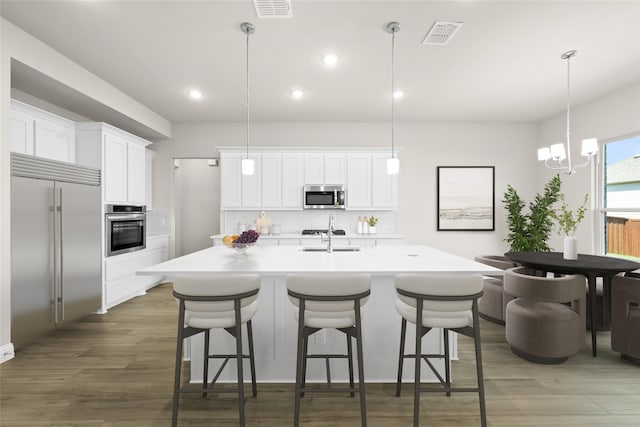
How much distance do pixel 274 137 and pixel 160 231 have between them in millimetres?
2610

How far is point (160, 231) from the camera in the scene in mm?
5750

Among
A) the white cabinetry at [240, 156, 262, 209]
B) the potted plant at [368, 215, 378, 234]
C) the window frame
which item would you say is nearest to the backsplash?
the potted plant at [368, 215, 378, 234]

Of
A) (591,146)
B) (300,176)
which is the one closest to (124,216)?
(300,176)

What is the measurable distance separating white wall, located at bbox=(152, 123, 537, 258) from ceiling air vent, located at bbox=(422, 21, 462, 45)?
2.88m

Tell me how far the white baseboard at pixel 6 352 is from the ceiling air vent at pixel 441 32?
4555mm

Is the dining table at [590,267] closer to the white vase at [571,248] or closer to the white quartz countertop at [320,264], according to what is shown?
the white vase at [571,248]

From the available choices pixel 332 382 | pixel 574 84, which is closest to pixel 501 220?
pixel 574 84

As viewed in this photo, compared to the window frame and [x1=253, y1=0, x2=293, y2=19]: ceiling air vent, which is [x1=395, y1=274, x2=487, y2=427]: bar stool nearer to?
[x1=253, y1=0, x2=293, y2=19]: ceiling air vent

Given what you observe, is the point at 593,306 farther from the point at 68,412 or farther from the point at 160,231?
the point at 160,231

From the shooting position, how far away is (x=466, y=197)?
591cm

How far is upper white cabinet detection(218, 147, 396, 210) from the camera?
5.49 m

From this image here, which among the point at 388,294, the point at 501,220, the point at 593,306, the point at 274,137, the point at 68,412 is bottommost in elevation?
the point at 68,412

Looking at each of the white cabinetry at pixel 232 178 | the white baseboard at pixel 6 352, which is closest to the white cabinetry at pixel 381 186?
the white cabinetry at pixel 232 178

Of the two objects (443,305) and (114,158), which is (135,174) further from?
(443,305)
